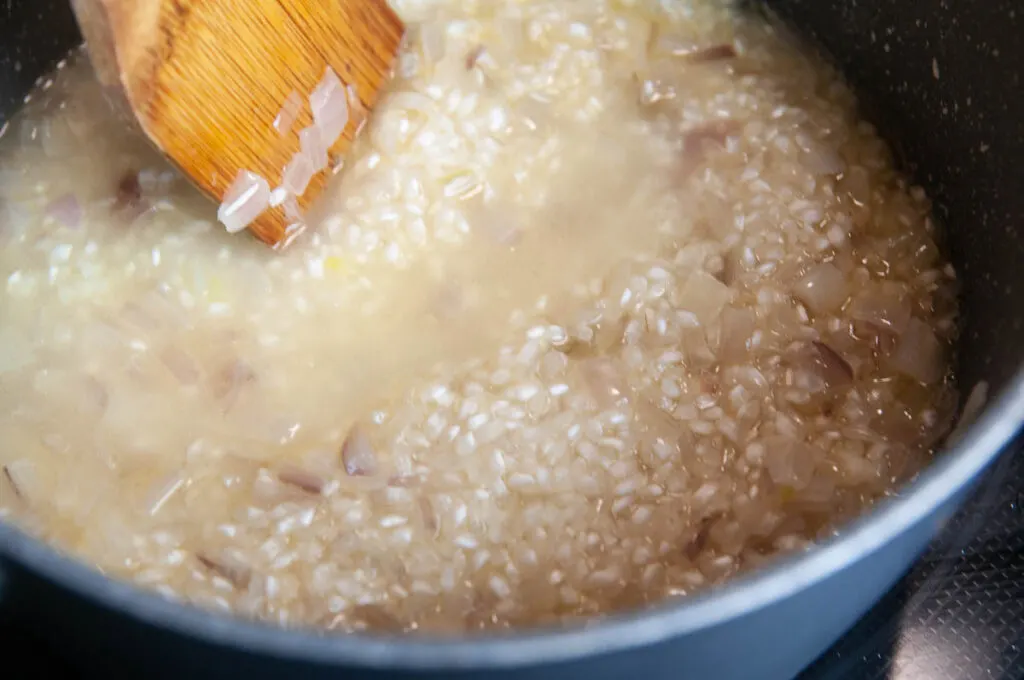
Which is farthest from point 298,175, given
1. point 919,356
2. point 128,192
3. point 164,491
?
point 919,356

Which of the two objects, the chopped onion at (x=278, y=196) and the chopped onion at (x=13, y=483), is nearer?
the chopped onion at (x=13, y=483)

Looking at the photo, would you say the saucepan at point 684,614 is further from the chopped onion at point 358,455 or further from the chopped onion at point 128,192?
the chopped onion at point 128,192

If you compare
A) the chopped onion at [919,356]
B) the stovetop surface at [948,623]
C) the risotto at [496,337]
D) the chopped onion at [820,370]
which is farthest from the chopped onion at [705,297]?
the stovetop surface at [948,623]

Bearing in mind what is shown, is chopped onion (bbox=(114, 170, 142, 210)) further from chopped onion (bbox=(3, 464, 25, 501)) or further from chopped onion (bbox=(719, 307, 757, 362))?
chopped onion (bbox=(719, 307, 757, 362))

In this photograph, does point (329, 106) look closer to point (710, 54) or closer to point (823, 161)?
point (710, 54)

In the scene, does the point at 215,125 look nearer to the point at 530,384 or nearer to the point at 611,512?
the point at 530,384

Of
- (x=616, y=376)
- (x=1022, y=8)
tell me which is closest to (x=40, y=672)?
(x=616, y=376)
